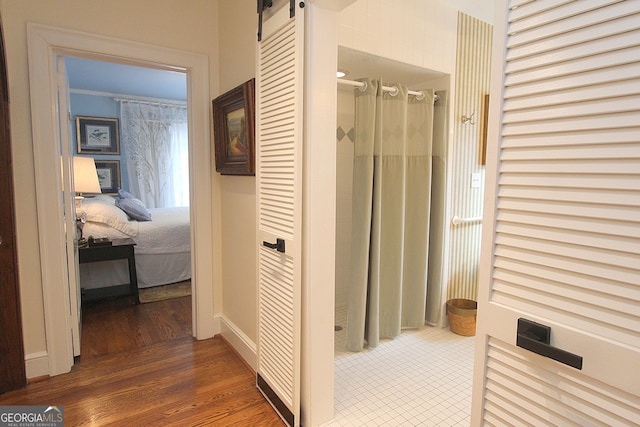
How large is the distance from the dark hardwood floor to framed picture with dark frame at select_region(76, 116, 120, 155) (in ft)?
12.4

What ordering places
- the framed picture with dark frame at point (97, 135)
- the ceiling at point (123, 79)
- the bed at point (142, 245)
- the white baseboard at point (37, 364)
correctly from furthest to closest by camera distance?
1. the framed picture with dark frame at point (97, 135)
2. the ceiling at point (123, 79)
3. the bed at point (142, 245)
4. the white baseboard at point (37, 364)

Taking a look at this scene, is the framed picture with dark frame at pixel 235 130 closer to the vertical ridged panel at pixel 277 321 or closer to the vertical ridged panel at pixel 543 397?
the vertical ridged panel at pixel 277 321

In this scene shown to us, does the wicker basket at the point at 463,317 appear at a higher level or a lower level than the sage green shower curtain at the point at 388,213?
lower

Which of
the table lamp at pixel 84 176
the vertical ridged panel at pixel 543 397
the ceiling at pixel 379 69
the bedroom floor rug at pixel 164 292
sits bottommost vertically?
the bedroom floor rug at pixel 164 292

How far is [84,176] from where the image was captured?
9.53 feet

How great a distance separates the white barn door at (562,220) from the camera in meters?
0.64

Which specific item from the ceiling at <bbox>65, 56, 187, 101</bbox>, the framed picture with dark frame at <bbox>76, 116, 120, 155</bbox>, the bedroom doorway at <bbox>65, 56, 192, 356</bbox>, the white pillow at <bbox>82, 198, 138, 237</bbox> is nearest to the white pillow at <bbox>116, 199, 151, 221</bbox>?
the bedroom doorway at <bbox>65, 56, 192, 356</bbox>

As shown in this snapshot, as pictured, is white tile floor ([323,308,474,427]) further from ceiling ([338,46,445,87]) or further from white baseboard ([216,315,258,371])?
ceiling ([338,46,445,87])

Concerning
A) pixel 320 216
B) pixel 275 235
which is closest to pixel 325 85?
pixel 320 216

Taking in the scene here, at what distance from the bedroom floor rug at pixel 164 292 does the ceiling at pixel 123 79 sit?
7.77 feet

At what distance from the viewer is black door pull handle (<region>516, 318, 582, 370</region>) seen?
2.29 feet

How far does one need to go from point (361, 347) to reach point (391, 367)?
0.83ft

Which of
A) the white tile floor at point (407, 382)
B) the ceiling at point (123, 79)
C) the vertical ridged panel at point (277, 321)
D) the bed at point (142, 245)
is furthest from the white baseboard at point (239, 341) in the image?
the ceiling at point (123, 79)

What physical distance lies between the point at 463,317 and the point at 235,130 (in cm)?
215
